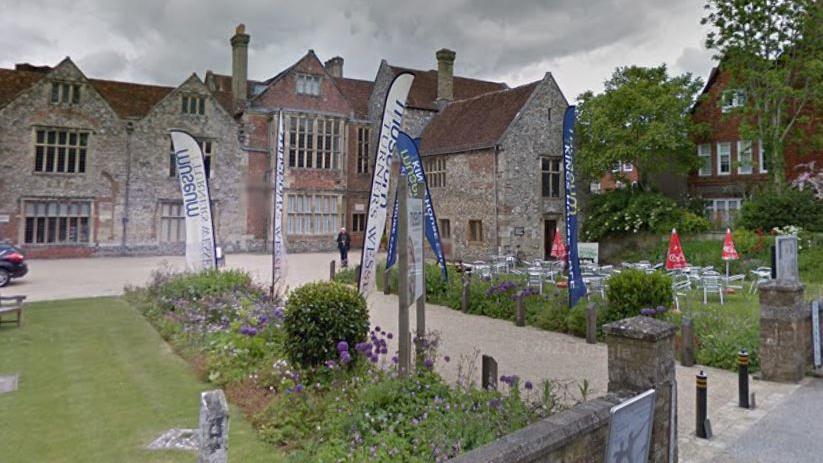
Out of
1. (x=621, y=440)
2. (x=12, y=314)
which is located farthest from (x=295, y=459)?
(x=12, y=314)

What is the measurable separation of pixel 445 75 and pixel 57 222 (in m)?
22.8

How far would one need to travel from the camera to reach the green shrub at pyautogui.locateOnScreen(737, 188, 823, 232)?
840 inches

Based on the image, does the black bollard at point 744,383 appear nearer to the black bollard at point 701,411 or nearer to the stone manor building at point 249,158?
the black bollard at point 701,411

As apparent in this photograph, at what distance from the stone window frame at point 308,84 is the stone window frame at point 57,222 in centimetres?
1271

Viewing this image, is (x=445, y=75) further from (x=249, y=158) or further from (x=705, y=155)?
(x=705, y=155)

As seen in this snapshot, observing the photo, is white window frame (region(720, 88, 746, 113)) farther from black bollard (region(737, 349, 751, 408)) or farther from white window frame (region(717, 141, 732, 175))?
black bollard (region(737, 349, 751, 408))

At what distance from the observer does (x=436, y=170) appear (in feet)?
94.0

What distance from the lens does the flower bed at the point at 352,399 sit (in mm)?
4734

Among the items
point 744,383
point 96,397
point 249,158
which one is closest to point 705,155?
point 744,383

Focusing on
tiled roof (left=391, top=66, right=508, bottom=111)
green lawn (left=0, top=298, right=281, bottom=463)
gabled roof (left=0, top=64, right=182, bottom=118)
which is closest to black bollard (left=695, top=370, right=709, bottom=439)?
green lawn (left=0, top=298, right=281, bottom=463)

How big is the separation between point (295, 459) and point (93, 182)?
87.0 feet

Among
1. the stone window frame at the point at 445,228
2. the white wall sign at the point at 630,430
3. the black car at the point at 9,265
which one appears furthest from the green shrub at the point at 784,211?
the black car at the point at 9,265

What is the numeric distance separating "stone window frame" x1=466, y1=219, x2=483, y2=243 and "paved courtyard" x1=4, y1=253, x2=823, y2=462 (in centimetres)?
1041

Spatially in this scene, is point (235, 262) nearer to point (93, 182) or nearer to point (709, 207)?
point (93, 182)
